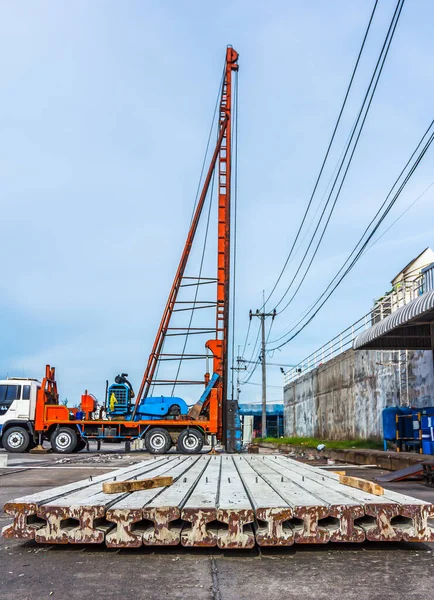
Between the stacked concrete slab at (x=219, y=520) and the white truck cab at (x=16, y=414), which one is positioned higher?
the white truck cab at (x=16, y=414)

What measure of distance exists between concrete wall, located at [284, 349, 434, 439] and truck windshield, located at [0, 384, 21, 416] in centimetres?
1197

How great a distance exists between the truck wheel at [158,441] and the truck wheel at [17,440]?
155 inches

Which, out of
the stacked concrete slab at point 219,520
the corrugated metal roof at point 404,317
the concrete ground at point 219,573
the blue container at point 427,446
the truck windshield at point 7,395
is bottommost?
the concrete ground at point 219,573

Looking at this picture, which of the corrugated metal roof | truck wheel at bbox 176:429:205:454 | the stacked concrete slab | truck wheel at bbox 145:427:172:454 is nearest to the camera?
the stacked concrete slab

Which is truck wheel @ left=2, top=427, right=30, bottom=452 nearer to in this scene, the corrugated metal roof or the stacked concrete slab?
the corrugated metal roof

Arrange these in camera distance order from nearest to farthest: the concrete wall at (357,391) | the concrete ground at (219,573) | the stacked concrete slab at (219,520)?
the concrete ground at (219,573)
the stacked concrete slab at (219,520)
the concrete wall at (357,391)

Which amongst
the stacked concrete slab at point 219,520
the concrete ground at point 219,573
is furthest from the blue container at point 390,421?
the stacked concrete slab at point 219,520

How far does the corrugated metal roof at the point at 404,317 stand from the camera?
1266 cm

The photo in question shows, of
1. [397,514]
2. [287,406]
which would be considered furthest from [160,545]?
[287,406]

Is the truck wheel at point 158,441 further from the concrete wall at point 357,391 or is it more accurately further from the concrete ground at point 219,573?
the concrete ground at point 219,573

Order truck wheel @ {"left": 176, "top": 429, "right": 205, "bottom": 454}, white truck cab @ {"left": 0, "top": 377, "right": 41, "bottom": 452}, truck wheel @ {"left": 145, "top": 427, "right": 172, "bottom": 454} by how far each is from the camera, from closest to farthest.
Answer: truck wheel @ {"left": 176, "top": 429, "right": 205, "bottom": 454} < truck wheel @ {"left": 145, "top": 427, "right": 172, "bottom": 454} < white truck cab @ {"left": 0, "top": 377, "right": 41, "bottom": 452}

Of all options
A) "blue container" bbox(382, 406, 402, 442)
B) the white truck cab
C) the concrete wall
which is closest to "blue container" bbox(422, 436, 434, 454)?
"blue container" bbox(382, 406, 402, 442)

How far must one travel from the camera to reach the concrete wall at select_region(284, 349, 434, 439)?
60.3ft

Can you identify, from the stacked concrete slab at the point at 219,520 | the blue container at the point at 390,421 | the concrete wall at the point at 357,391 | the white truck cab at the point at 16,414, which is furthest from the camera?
the white truck cab at the point at 16,414
